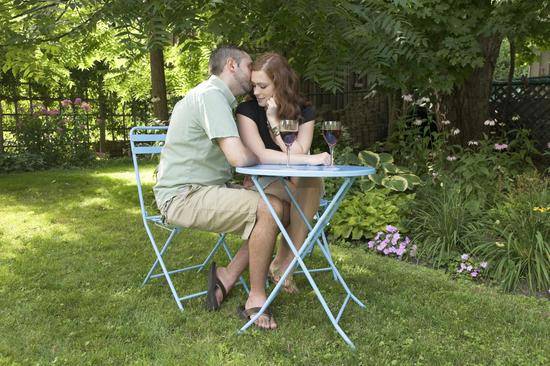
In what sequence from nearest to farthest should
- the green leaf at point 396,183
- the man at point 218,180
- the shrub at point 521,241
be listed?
the man at point 218,180
the shrub at point 521,241
the green leaf at point 396,183

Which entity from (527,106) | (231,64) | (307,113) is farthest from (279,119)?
(527,106)

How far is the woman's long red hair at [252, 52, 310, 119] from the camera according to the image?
3113 mm

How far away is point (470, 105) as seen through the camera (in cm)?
614

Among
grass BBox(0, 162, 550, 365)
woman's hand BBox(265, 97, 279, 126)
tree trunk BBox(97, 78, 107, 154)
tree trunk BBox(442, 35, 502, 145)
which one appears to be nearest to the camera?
grass BBox(0, 162, 550, 365)

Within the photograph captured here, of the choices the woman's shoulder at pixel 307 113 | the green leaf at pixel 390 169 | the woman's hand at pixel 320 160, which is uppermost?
the woman's shoulder at pixel 307 113

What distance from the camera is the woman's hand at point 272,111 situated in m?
3.16

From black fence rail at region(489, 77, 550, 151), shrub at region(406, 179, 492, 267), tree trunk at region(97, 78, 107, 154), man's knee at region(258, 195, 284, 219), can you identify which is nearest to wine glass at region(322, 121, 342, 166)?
man's knee at region(258, 195, 284, 219)

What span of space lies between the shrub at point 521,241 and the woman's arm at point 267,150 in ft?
5.02

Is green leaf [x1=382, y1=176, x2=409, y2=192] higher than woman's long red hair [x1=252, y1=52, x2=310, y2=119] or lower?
lower

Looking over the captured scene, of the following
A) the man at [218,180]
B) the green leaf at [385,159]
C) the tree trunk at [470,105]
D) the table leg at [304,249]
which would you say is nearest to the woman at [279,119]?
the man at [218,180]

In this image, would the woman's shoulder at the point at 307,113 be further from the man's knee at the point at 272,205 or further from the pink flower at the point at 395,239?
the pink flower at the point at 395,239

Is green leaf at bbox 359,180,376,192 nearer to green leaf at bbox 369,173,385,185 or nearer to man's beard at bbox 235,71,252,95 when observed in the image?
green leaf at bbox 369,173,385,185

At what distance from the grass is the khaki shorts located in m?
0.51

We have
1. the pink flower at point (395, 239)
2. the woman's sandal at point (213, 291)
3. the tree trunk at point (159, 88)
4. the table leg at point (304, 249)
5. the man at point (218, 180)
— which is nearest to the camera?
the table leg at point (304, 249)
